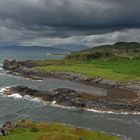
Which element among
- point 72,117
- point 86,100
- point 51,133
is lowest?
point 72,117

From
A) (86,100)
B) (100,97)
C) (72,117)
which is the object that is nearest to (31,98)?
(86,100)

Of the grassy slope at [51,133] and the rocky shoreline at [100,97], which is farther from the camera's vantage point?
the rocky shoreline at [100,97]

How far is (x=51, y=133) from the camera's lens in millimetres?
42969

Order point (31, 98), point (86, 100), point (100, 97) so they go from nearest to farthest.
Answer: point (86, 100) < point (31, 98) < point (100, 97)

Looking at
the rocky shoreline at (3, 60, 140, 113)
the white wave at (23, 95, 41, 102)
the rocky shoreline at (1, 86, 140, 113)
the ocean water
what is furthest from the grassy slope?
the white wave at (23, 95, 41, 102)

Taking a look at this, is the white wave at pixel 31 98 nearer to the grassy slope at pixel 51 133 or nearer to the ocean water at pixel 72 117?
the ocean water at pixel 72 117

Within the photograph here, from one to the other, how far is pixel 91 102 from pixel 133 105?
10650mm

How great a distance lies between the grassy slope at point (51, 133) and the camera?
138ft

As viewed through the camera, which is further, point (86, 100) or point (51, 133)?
point (86, 100)

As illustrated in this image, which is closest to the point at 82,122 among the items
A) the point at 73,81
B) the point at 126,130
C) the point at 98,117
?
the point at 98,117

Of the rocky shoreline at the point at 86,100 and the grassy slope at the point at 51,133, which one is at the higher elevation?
the grassy slope at the point at 51,133

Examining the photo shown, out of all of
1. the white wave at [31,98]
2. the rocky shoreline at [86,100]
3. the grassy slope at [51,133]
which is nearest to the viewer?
the grassy slope at [51,133]

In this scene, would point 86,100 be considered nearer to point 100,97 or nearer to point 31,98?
point 100,97

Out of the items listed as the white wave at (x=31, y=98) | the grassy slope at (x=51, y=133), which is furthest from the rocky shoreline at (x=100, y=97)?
the grassy slope at (x=51, y=133)
